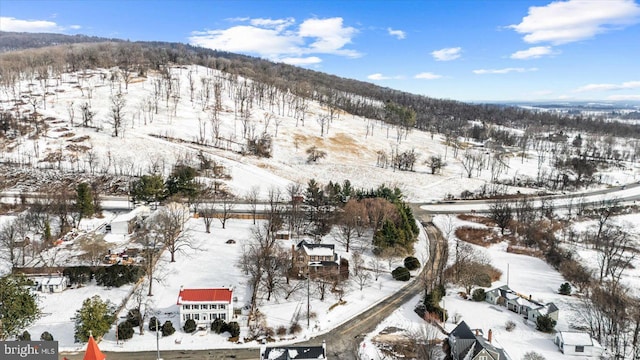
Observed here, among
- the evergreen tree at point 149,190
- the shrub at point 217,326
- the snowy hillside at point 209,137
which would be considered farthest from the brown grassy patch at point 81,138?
the shrub at point 217,326

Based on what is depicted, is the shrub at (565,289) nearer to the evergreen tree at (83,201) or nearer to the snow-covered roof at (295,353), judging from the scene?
the snow-covered roof at (295,353)

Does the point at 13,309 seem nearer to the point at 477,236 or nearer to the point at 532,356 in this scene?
the point at 532,356

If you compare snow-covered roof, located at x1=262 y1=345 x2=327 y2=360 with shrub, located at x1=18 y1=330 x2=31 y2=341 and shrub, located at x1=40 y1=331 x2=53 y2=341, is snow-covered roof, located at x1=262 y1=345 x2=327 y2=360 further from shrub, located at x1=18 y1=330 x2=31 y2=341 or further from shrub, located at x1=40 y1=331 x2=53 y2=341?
shrub, located at x1=18 y1=330 x2=31 y2=341

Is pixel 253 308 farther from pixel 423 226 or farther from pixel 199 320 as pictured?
pixel 423 226

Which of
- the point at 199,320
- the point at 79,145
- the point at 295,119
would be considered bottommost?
the point at 199,320

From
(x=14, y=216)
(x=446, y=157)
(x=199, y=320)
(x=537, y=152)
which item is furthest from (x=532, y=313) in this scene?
(x=537, y=152)

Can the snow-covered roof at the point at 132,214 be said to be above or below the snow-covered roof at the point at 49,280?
above

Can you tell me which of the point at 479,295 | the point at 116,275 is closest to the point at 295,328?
the point at 116,275

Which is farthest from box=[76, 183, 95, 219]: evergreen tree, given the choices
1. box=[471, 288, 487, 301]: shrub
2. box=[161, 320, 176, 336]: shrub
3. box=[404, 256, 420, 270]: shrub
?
box=[471, 288, 487, 301]: shrub
